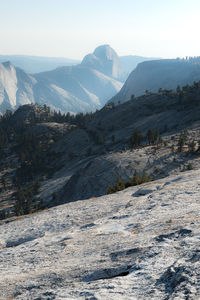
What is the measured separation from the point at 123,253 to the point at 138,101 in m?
161

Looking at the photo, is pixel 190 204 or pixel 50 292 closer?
pixel 50 292

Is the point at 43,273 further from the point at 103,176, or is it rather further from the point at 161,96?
the point at 161,96

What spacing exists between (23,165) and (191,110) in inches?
3536

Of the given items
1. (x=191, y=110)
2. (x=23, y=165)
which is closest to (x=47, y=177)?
(x=23, y=165)

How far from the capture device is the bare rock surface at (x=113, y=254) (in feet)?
30.6

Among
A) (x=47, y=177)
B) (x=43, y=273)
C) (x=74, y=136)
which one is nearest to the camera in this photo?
(x=43, y=273)

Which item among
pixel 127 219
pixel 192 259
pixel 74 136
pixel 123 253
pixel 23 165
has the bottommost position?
pixel 23 165

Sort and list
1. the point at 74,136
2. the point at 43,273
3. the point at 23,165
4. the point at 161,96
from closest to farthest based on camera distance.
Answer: the point at 43,273 < the point at 23,165 < the point at 74,136 < the point at 161,96

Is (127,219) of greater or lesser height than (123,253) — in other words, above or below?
below

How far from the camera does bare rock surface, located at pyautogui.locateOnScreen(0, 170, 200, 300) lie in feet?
30.6

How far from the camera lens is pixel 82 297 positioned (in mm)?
9211

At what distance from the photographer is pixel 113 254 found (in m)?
12.8

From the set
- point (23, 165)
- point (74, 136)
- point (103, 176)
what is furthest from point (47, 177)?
point (103, 176)

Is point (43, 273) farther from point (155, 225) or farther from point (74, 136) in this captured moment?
point (74, 136)
